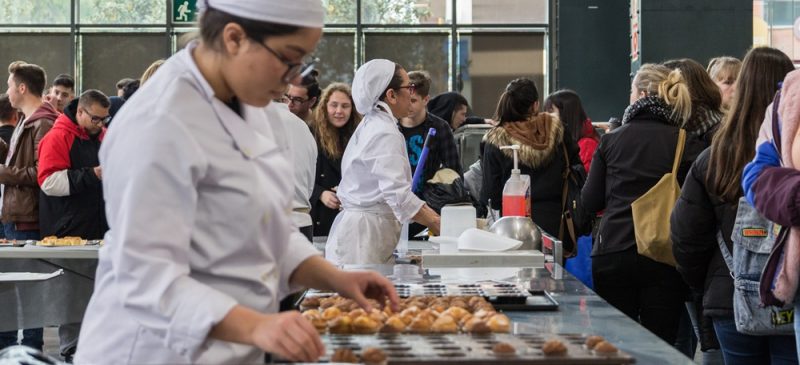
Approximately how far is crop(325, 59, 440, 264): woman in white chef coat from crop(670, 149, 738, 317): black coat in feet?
3.97

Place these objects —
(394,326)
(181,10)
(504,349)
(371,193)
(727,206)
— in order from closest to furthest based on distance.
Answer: (504,349) < (394,326) < (727,206) < (371,193) < (181,10)

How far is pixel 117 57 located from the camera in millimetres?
15016

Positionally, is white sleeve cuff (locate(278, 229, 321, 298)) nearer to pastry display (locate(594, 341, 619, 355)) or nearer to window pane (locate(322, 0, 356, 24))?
pastry display (locate(594, 341, 619, 355))

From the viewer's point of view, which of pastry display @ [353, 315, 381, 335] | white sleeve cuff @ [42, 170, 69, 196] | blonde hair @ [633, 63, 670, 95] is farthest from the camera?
white sleeve cuff @ [42, 170, 69, 196]

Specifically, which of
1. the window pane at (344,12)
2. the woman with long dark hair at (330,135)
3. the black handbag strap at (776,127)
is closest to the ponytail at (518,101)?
the woman with long dark hair at (330,135)

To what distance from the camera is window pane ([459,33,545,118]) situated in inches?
588

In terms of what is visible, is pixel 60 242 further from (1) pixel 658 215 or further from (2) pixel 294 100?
(1) pixel 658 215

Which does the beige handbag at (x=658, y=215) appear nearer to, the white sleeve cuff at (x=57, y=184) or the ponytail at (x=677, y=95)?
the ponytail at (x=677, y=95)

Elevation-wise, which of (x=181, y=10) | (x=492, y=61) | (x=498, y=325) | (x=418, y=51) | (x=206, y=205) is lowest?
(x=498, y=325)

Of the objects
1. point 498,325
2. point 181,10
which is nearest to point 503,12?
point 181,10

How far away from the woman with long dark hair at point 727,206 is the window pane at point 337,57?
10.7 meters

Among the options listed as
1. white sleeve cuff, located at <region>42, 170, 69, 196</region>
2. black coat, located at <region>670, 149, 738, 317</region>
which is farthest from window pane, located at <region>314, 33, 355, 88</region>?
black coat, located at <region>670, 149, 738, 317</region>

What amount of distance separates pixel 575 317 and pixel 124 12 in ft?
41.7

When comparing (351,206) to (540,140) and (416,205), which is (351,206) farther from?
(540,140)
